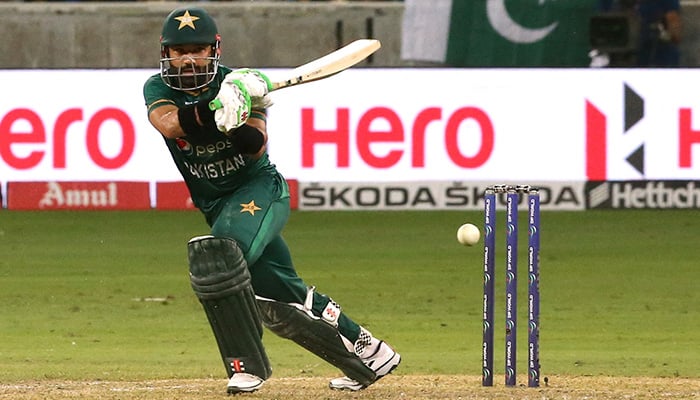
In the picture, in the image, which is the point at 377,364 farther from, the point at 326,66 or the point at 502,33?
the point at 502,33

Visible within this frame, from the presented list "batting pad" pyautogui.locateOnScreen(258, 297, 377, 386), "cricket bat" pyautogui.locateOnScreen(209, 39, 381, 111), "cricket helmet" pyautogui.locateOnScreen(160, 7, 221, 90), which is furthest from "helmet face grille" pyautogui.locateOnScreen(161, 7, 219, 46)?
"batting pad" pyautogui.locateOnScreen(258, 297, 377, 386)

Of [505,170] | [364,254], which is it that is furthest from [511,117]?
[364,254]

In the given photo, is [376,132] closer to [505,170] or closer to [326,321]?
[505,170]

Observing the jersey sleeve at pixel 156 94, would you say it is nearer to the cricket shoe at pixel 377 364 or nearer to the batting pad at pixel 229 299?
the batting pad at pixel 229 299

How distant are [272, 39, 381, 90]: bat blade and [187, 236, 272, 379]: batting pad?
682 mm

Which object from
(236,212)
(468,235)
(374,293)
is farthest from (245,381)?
(374,293)

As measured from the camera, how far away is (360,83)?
46.3 ft

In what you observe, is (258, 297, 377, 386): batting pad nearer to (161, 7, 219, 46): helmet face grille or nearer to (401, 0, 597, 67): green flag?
(161, 7, 219, 46): helmet face grille

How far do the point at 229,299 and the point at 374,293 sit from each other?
14.5 ft

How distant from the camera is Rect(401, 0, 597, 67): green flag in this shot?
50.3ft

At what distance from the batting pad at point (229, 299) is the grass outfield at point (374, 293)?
114 centimetres

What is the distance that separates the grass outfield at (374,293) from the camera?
8422 millimetres

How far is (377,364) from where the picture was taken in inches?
275

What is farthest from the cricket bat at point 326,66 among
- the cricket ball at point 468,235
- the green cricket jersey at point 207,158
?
the cricket ball at point 468,235
